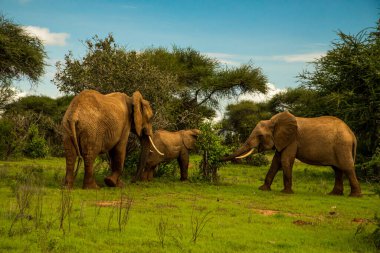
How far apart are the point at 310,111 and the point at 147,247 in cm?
1864

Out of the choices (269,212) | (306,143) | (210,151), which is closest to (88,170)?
(269,212)

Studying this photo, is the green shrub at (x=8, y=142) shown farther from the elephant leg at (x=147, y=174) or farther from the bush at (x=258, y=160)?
the bush at (x=258, y=160)

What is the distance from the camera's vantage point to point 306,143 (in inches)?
661

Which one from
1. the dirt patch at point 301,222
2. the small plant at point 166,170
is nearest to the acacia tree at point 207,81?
the small plant at point 166,170

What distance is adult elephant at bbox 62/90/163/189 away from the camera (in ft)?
46.1

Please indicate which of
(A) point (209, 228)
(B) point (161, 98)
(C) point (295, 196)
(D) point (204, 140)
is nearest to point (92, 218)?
(A) point (209, 228)

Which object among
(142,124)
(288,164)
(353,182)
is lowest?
(353,182)

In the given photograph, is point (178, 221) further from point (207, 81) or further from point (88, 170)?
point (207, 81)

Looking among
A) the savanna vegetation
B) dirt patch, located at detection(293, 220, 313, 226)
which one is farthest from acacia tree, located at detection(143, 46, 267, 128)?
dirt patch, located at detection(293, 220, 313, 226)

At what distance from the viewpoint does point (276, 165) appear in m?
17.1

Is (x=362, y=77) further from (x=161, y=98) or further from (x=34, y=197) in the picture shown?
(x=34, y=197)

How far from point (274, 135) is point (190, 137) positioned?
11.0 ft

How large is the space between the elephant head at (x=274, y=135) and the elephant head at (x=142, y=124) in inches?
112

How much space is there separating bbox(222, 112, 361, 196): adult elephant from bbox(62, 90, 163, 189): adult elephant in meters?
3.38
